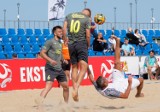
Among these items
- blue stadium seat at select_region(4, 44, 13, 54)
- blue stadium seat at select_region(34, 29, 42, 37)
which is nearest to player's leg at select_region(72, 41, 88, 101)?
blue stadium seat at select_region(4, 44, 13, 54)

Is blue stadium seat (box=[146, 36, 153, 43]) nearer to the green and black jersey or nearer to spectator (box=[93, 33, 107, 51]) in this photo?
spectator (box=[93, 33, 107, 51])

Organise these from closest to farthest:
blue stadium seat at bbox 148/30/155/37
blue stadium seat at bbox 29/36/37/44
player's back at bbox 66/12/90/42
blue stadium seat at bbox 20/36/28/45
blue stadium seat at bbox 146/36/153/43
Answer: player's back at bbox 66/12/90/42, blue stadium seat at bbox 20/36/28/45, blue stadium seat at bbox 29/36/37/44, blue stadium seat at bbox 146/36/153/43, blue stadium seat at bbox 148/30/155/37

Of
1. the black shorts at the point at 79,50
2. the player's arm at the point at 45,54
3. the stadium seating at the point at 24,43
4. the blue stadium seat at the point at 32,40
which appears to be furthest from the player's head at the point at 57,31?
the blue stadium seat at the point at 32,40

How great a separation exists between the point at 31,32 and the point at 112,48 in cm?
424

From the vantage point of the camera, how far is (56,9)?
2178 centimetres

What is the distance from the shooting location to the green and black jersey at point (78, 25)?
9.95 metres

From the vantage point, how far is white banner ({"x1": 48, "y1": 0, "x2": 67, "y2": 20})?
2169 centimetres

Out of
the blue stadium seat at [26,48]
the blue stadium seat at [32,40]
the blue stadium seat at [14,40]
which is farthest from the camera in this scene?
the blue stadium seat at [32,40]

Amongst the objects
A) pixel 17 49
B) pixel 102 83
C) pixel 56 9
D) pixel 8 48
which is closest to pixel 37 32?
pixel 17 49

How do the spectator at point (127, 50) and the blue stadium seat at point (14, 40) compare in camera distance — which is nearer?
the spectator at point (127, 50)

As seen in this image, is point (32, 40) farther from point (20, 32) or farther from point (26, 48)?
point (26, 48)

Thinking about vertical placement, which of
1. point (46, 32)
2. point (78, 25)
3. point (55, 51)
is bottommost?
point (55, 51)

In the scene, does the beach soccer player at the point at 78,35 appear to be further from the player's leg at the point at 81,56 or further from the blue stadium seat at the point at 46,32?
the blue stadium seat at the point at 46,32

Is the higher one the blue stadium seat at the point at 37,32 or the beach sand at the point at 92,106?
the blue stadium seat at the point at 37,32
